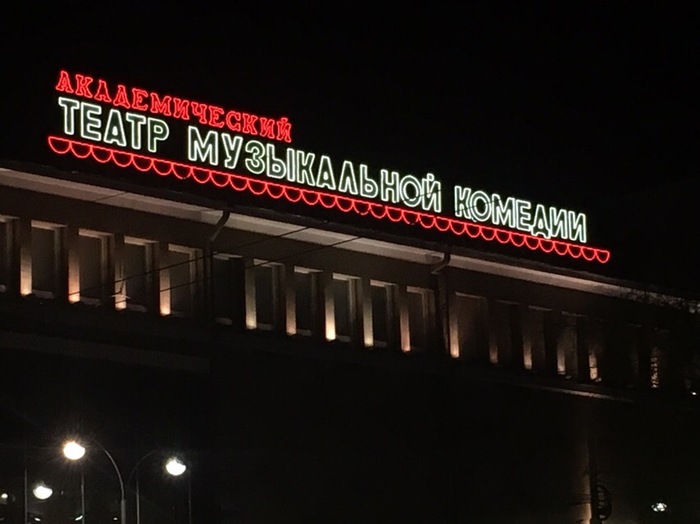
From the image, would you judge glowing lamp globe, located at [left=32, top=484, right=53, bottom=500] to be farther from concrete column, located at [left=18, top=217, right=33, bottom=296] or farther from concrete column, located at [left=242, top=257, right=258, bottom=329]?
concrete column, located at [left=242, top=257, right=258, bottom=329]

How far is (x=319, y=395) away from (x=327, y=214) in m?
4.44

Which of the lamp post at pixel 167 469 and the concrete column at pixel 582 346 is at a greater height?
the concrete column at pixel 582 346

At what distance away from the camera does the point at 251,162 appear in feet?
128

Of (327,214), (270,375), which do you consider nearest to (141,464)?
(270,375)

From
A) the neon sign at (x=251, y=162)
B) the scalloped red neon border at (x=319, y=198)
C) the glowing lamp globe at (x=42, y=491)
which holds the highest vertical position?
the neon sign at (x=251, y=162)

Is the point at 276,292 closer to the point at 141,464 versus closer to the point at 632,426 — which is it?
Answer: the point at 141,464

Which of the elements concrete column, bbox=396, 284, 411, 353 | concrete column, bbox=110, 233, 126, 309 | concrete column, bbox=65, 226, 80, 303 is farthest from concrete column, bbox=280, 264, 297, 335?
concrete column, bbox=65, 226, 80, 303

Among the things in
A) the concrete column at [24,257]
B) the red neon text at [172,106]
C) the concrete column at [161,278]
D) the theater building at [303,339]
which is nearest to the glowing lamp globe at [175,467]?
the theater building at [303,339]

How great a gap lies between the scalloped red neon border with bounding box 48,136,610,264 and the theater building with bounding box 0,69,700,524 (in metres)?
0.05

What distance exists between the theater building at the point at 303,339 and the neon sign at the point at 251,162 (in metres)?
0.06

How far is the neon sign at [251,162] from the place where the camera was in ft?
120

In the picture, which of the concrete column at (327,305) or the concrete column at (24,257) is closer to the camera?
the concrete column at (24,257)

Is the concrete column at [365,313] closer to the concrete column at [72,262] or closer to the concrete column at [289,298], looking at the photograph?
the concrete column at [289,298]

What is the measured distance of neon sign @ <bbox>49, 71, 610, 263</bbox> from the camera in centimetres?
3644
